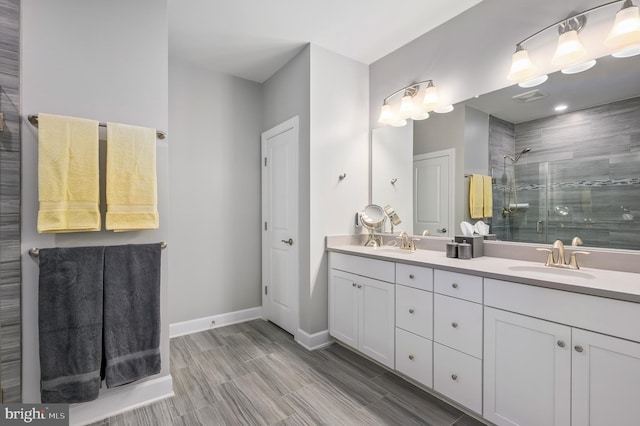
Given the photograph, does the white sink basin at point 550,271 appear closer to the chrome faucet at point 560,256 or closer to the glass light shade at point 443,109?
the chrome faucet at point 560,256

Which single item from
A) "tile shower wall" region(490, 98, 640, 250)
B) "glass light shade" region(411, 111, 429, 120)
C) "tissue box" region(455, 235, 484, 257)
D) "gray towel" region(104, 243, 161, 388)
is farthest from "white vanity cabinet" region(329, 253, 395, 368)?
"gray towel" region(104, 243, 161, 388)

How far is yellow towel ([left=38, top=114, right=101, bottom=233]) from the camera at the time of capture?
60.1 inches

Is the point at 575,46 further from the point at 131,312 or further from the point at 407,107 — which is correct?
the point at 131,312

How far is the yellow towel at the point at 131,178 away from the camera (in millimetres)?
1694

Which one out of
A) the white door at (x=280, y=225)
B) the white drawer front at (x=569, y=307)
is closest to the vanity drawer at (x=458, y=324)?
the white drawer front at (x=569, y=307)

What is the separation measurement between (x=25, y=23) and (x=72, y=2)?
27cm

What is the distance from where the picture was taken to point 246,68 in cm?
311

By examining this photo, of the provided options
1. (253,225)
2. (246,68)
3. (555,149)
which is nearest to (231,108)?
(246,68)

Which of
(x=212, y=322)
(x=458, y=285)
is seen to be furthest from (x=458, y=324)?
(x=212, y=322)

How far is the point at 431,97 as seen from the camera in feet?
7.98

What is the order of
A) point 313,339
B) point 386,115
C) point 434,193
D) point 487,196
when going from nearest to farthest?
point 487,196 < point 434,193 < point 313,339 < point 386,115

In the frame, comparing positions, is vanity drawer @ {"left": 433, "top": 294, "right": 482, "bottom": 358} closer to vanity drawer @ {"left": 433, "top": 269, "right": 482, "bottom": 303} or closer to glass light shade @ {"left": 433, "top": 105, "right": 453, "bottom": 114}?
vanity drawer @ {"left": 433, "top": 269, "right": 482, "bottom": 303}

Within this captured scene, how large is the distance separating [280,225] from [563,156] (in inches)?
92.6

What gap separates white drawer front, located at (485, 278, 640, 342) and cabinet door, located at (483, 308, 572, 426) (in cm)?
5
